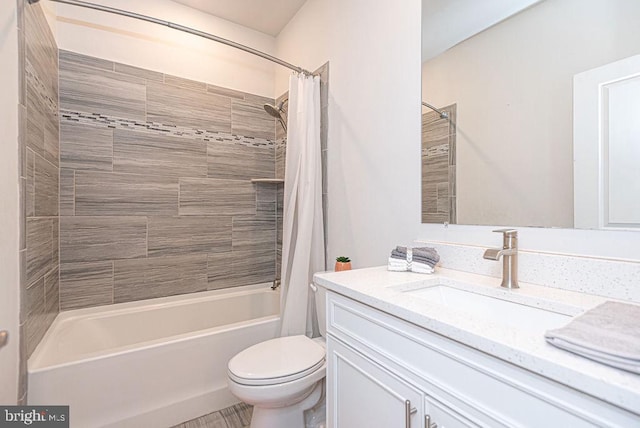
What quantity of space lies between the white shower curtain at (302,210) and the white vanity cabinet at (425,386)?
797 mm

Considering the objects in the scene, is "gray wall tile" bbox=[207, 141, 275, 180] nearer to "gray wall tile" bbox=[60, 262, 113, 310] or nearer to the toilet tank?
"gray wall tile" bbox=[60, 262, 113, 310]

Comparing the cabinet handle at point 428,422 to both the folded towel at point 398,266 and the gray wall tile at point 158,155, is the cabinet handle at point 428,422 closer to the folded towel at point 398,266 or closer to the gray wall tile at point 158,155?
the folded towel at point 398,266

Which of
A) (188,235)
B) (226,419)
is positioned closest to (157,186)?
(188,235)

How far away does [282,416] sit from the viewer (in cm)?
140

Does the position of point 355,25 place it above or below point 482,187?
above

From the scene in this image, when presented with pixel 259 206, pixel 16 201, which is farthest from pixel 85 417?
pixel 259 206

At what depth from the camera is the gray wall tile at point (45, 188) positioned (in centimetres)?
149

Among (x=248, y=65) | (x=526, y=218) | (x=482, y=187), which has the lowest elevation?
(x=526, y=218)

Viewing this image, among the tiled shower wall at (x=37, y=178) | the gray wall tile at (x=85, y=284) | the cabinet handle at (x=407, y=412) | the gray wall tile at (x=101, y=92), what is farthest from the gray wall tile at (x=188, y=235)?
the cabinet handle at (x=407, y=412)

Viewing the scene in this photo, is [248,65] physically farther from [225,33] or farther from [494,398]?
[494,398]

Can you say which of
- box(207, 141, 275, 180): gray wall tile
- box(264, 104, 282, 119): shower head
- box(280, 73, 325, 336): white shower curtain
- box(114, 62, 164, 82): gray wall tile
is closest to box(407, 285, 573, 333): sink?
box(280, 73, 325, 336): white shower curtain

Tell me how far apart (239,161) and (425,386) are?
2278 millimetres

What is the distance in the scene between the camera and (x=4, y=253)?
1.12 m

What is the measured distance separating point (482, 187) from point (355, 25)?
1243mm
